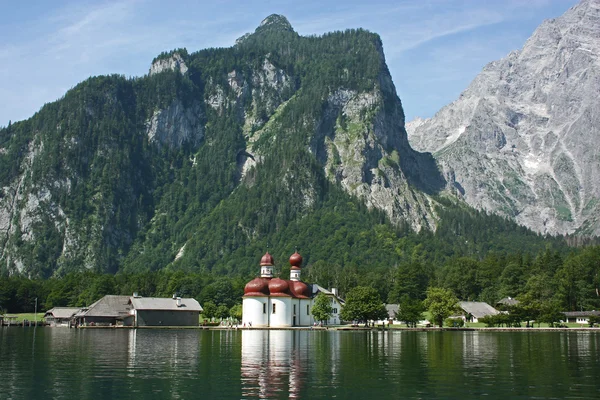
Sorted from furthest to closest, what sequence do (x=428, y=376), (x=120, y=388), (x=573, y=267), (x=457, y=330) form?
1. (x=573, y=267)
2. (x=457, y=330)
3. (x=428, y=376)
4. (x=120, y=388)

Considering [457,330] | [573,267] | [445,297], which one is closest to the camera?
[457,330]

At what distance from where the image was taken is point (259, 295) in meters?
148

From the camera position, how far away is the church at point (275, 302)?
147625mm

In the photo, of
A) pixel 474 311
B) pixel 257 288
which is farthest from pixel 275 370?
pixel 474 311

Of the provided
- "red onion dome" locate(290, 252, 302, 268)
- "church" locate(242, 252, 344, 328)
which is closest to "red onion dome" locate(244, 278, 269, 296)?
"church" locate(242, 252, 344, 328)

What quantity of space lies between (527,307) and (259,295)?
49.7 m

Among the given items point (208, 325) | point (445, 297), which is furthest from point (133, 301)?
point (445, 297)

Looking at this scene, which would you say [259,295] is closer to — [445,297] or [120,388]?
[445,297]

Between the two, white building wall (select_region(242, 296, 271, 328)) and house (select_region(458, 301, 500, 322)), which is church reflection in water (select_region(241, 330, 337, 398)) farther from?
house (select_region(458, 301, 500, 322))

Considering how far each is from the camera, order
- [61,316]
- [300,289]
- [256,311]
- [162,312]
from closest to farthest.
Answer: [256,311] → [162,312] → [300,289] → [61,316]

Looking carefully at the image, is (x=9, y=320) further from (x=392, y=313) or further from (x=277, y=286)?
(x=392, y=313)

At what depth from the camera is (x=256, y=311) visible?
14750cm

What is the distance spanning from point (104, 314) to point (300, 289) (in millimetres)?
39464

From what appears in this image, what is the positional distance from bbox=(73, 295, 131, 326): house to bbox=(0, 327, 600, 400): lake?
7792cm
